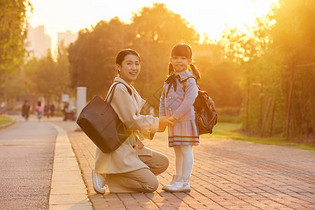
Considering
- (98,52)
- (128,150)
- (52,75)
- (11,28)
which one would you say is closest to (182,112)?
(128,150)

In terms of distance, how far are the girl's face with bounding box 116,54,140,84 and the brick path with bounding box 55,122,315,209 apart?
130 cm

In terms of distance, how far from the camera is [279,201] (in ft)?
18.5

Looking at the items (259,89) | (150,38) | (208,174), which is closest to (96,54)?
(150,38)

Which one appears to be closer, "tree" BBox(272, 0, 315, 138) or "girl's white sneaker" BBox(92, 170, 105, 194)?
"girl's white sneaker" BBox(92, 170, 105, 194)

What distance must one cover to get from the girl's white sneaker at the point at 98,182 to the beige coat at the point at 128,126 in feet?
0.21

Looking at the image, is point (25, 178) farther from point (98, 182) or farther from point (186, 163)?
point (186, 163)

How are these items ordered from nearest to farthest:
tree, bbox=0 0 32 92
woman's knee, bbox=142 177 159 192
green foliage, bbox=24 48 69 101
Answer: woman's knee, bbox=142 177 159 192
tree, bbox=0 0 32 92
green foliage, bbox=24 48 69 101

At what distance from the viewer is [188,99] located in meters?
6.11

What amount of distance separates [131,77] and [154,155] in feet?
3.22

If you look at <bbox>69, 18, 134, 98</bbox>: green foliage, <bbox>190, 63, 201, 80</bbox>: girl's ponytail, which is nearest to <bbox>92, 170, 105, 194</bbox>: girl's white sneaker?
<bbox>190, 63, 201, 80</bbox>: girl's ponytail

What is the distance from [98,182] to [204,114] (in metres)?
1.40

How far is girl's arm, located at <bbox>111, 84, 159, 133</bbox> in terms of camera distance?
5934mm

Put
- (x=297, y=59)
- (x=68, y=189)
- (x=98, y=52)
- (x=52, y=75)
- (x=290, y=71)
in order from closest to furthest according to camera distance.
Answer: (x=68, y=189)
(x=297, y=59)
(x=290, y=71)
(x=98, y=52)
(x=52, y=75)

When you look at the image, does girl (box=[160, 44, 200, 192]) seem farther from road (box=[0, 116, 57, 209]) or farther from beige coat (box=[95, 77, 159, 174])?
road (box=[0, 116, 57, 209])
